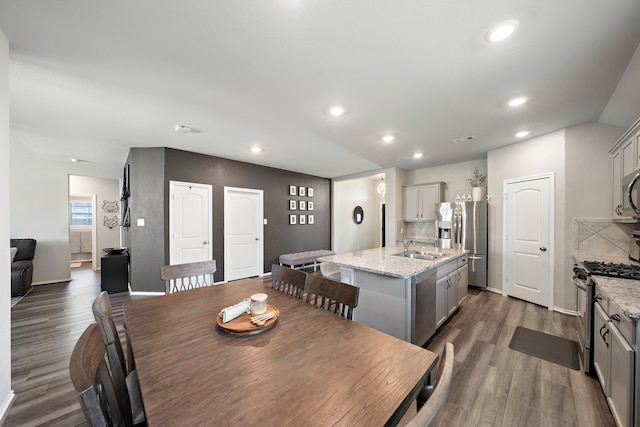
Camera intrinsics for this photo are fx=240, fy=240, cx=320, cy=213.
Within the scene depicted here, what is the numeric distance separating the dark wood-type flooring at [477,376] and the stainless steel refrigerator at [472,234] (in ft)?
3.05

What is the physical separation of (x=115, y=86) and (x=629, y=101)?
513 cm

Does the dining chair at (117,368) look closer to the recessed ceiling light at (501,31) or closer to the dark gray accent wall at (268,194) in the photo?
the recessed ceiling light at (501,31)

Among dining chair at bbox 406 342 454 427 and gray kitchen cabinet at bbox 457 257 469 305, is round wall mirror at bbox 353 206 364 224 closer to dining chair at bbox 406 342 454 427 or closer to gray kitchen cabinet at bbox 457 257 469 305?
gray kitchen cabinet at bbox 457 257 469 305

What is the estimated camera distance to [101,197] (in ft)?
22.7

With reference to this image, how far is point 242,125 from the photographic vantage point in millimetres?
3227

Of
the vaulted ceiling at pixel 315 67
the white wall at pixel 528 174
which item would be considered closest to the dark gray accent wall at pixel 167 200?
the vaulted ceiling at pixel 315 67

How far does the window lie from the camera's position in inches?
297

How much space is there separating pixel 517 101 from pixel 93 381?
3759 millimetres

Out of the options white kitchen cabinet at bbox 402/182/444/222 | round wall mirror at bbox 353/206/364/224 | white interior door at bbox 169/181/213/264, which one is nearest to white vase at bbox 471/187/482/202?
white kitchen cabinet at bbox 402/182/444/222

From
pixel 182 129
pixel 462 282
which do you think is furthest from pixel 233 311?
pixel 462 282

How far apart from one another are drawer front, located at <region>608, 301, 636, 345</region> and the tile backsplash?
6.55ft

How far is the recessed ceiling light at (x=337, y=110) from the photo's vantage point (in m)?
2.71

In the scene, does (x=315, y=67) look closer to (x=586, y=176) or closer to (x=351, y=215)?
(x=586, y=176)

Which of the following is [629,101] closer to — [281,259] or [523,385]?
[523,385]
